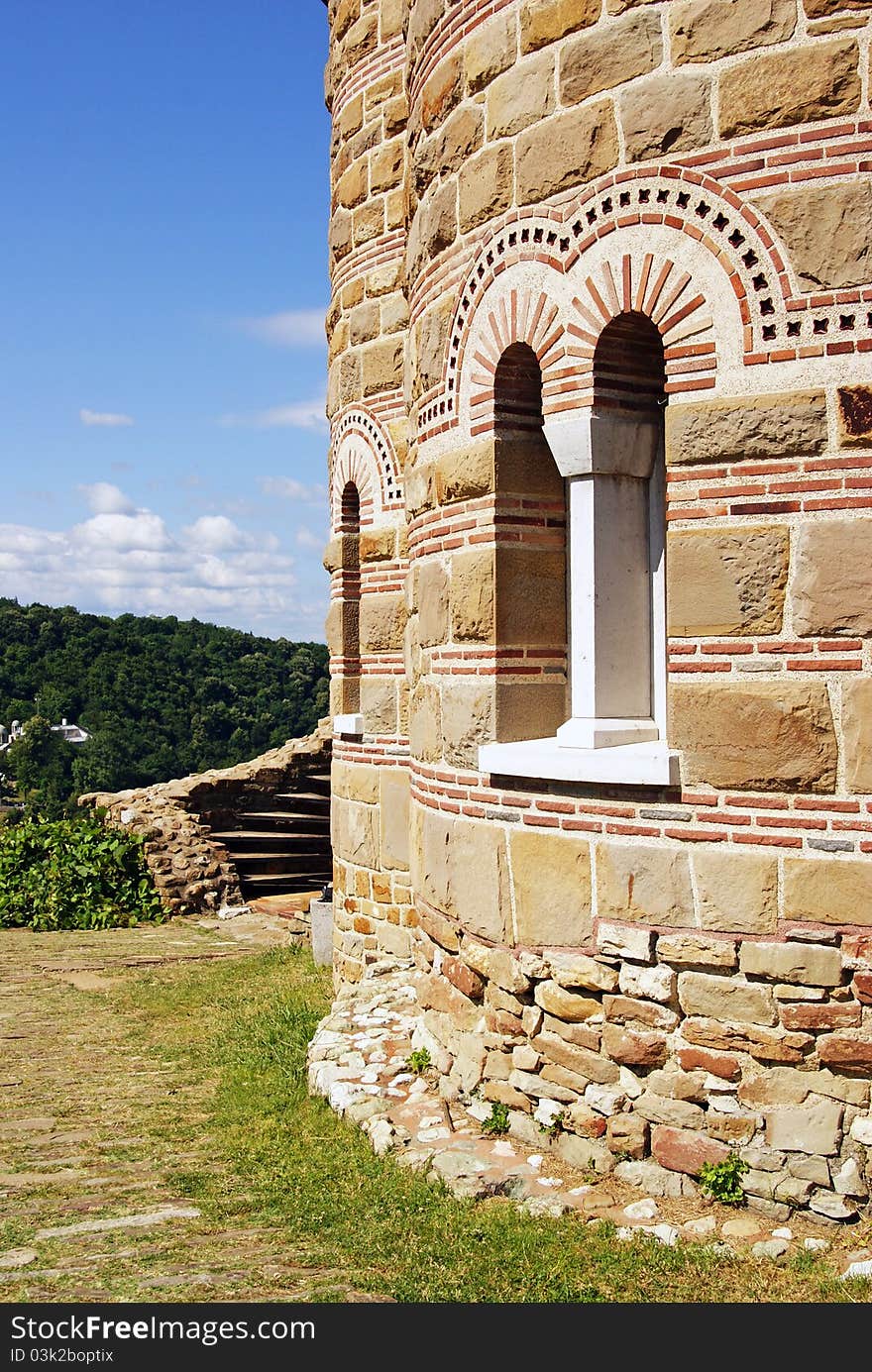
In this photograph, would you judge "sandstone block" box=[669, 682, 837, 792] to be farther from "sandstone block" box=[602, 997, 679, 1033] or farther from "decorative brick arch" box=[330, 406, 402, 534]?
"decorative brick arch" box=[330, 406, 402, 534]

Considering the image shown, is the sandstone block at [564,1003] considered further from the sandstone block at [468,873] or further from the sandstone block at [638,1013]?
the sandstone block at [468,873]

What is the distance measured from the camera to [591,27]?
5.07 m

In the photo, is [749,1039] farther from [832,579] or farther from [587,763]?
[832,579]

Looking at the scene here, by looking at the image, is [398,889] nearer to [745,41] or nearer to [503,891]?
[503,891]

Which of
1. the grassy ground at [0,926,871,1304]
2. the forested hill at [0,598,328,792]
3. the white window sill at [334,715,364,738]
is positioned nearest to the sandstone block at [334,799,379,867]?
the white window sill at [334,715,364,738]

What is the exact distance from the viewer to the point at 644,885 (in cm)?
490

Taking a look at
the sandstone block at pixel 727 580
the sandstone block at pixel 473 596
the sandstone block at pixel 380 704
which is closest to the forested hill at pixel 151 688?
the sandstone block at pixel 380 704

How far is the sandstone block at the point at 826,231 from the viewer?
446cm

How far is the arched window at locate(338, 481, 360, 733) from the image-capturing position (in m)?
9.16

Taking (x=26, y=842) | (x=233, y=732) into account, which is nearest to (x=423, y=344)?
(x=26, y=842)

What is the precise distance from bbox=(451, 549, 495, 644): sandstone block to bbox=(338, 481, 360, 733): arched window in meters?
3.33

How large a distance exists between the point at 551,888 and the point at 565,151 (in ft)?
10.3

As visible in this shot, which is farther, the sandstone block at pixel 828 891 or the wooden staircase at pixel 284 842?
the wooden staircase at pixel 284 842

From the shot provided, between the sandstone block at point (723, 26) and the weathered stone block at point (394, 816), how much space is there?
4916 millimetres
